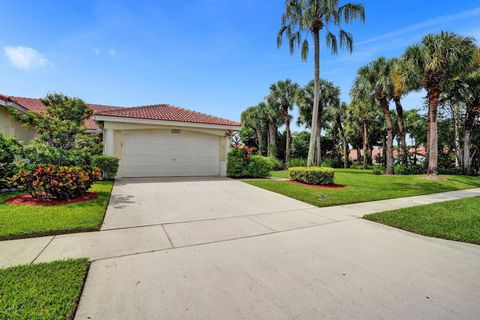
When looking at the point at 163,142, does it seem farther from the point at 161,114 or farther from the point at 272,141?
the point at 272,141

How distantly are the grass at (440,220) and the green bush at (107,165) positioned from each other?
1028cm

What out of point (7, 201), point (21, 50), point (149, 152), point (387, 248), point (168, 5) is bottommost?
point (387, 248)

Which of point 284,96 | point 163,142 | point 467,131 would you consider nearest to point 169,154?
point 163,142

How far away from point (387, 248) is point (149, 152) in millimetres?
11090

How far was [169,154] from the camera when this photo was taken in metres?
12.4

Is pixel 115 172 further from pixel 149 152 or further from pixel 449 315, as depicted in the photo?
pixel 449 315

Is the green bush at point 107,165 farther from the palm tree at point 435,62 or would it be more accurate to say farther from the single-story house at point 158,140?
the palm tree at point 435,62

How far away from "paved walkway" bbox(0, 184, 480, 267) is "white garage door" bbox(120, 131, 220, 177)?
4.76m

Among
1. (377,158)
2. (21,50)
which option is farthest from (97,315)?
(377,158)

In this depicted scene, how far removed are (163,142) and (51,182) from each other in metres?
6.58

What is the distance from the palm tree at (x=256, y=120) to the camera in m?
31.8

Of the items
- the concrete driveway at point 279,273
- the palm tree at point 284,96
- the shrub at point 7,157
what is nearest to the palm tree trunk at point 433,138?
the concrete driveway at point 279,273

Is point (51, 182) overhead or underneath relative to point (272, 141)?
underneath

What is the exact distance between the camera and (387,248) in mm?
3889
